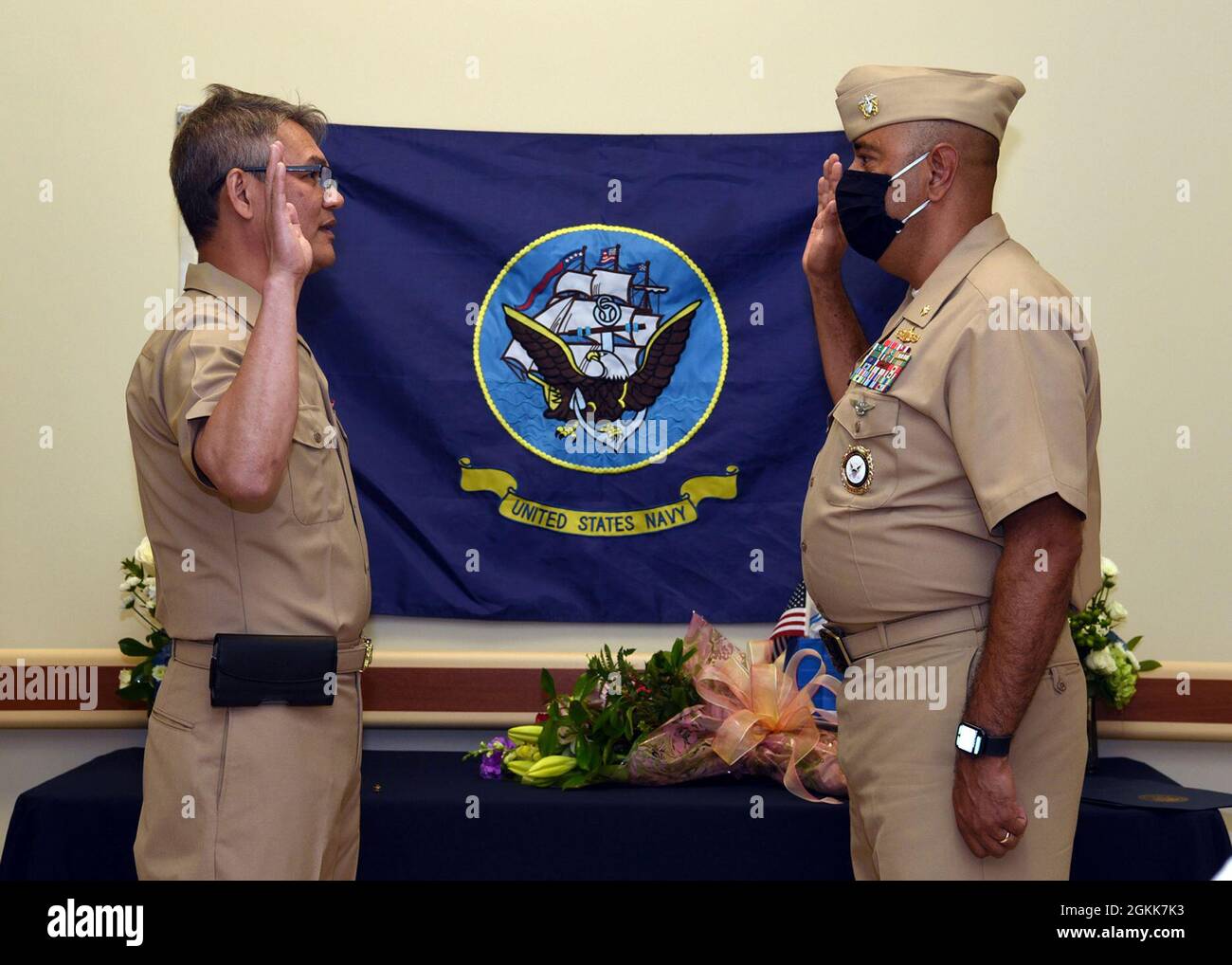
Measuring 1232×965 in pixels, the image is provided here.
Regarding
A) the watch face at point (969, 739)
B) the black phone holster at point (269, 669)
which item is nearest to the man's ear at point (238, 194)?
the black phone holster at point (269, 669)

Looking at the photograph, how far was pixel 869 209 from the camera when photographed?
7.23ft

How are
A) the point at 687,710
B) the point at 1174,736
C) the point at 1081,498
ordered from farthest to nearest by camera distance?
the point at 1174,736, the point at 687,710, the point at 1081,498

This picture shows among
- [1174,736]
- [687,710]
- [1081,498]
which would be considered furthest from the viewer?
[1174,736]

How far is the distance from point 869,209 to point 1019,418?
555mm

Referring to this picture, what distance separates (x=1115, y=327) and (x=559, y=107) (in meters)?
1.57

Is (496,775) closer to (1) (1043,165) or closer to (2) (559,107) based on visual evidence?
(2) (559,107)

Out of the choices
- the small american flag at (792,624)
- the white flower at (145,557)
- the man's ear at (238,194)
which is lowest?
the small american flag at (792,624)

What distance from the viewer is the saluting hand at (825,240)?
2791mm

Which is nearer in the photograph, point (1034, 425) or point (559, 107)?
point (1034, 425)

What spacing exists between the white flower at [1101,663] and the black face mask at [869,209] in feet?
3.98

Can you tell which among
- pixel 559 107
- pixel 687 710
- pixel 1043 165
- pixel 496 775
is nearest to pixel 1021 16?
pixel 1043 165

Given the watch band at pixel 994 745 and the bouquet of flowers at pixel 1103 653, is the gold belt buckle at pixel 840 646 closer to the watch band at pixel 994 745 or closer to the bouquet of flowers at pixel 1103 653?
the watch band at pixel 994 745

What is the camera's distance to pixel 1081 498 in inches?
72.1

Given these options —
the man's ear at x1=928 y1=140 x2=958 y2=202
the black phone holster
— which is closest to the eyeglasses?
the black phone holster
